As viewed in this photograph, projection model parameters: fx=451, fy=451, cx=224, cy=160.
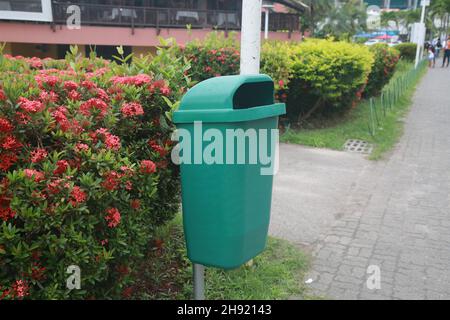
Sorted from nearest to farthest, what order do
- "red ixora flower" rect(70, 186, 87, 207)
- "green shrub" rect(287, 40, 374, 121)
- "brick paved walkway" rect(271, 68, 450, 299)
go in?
"red ixora flower" rect(70, 186, 87, 207) → "brick paved walkway" rect(271, 68, 450, 299) → "green shrub" rect(287, 40, 374, 121)

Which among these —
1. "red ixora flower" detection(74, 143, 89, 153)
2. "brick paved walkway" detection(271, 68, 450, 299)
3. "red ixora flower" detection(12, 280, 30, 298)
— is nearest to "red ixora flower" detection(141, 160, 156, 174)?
"red ixora flower" detection(74, 143, 89, 153)

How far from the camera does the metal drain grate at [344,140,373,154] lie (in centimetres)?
795

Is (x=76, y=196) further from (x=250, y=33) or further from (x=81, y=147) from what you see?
(x=250, y=33)

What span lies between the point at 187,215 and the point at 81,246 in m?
0.72

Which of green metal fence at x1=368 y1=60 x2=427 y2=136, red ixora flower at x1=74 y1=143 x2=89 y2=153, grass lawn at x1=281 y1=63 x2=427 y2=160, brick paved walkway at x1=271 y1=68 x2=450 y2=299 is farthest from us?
green metal fence at x1=368 y1=60 x2=427 y2=136

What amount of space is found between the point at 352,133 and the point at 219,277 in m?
6.15

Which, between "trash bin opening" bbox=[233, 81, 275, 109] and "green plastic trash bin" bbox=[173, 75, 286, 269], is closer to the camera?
"green plastic trash bin" bbox=[173, 75, 286, 269]

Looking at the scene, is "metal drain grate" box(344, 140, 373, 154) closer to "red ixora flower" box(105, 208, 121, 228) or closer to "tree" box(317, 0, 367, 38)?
"red ixora flower" box(105, 208, 121, 228)

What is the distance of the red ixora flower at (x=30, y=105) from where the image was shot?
219 cm

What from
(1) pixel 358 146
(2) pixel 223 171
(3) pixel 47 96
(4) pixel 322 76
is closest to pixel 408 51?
(4) pixel 322 76

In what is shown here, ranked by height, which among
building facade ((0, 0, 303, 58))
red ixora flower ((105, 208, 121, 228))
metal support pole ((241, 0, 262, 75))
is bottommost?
red ixora flower ((105, 208, 121, 228))

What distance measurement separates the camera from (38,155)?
218cm

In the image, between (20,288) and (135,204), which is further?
(135,204)

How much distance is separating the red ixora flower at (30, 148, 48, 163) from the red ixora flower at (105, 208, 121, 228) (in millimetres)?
425
